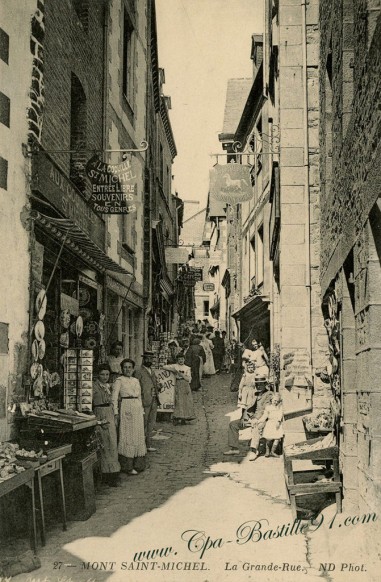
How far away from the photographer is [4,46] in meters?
6.14

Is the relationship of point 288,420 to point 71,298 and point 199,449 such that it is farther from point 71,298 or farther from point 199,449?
point 71,298

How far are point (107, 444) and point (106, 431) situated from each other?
6.5 inches

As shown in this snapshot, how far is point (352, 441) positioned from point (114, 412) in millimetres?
4009

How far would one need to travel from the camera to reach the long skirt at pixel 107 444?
27.8ft

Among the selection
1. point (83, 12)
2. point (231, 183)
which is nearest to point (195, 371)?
point (231, 183)

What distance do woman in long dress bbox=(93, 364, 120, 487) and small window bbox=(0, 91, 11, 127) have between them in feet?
12.6

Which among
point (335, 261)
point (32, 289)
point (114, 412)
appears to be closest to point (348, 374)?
point (335, 261)

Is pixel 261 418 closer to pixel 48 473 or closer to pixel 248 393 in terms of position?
pixel 248 393

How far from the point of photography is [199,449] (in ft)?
37.4

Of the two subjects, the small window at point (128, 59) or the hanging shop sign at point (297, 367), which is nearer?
the hanging shop sign at point (297, 367)

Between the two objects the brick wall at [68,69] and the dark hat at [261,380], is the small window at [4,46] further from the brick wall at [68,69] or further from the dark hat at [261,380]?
the dark hat at [261,380]

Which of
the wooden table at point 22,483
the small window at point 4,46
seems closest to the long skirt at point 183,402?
the wooden table at point 22,483

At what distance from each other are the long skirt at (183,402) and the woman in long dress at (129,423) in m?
4.86

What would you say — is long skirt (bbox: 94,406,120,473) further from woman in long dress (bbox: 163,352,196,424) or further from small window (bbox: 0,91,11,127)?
woman in long dress (bbox: 163,352,196,424)
